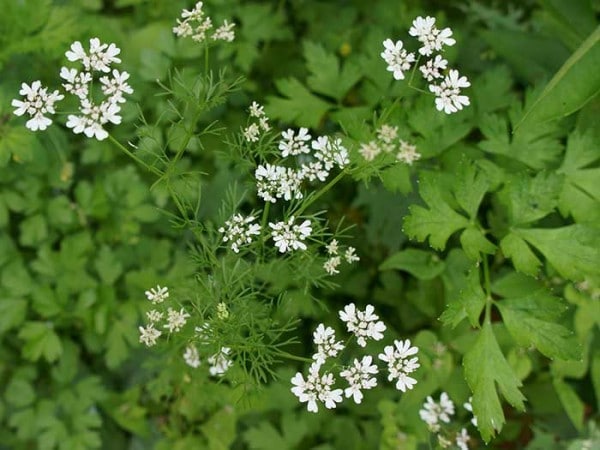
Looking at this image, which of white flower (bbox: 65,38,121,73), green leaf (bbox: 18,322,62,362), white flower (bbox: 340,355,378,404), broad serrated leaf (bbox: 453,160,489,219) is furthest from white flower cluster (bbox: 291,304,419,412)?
green leaf (bbox: 18,322,62,362)

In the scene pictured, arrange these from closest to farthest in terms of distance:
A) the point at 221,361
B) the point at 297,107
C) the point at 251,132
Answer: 1. the point at 251,132
2. the point at 221,361
3. the point at 297,107

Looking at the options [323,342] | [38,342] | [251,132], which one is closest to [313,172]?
[251,132]

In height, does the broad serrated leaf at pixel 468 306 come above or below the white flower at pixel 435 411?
above

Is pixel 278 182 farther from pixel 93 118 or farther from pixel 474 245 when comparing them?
pixel 474 245

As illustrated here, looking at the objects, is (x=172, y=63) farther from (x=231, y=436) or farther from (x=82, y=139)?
(x=231, y=436)

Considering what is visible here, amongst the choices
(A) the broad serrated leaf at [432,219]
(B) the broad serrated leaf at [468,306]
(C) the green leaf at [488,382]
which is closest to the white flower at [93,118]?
(A) the broad serrated leaf at [432,219]

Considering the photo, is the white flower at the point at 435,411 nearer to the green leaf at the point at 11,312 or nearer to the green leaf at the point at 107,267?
the green leaf at the point at 107,267

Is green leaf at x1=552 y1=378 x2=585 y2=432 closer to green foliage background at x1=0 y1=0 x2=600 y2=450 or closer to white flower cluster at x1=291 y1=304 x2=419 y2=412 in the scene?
green foliage background at x1=0 y1=0 x2=600 y2=450
